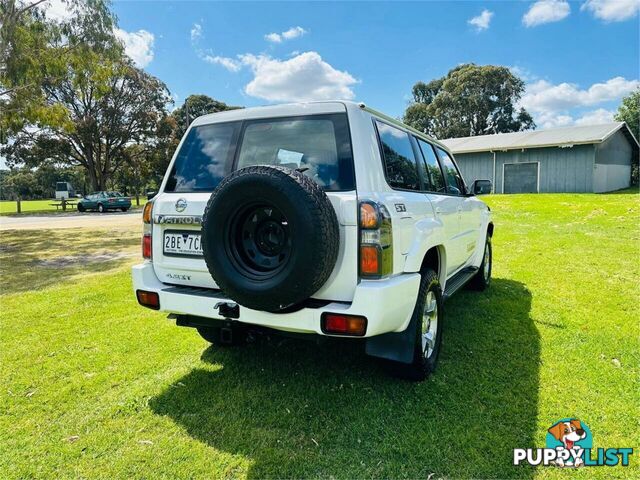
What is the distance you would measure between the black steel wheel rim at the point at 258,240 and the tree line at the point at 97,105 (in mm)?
10916

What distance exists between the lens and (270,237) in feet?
A: 8.39

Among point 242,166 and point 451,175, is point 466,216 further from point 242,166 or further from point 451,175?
point 242,166

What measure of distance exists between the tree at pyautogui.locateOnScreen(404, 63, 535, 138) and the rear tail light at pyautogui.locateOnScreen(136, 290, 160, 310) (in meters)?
47.1

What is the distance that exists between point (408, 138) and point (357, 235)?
1.54 metres

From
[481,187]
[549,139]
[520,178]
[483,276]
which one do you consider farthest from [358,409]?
[549,139]

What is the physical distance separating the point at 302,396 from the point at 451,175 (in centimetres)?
→ 308

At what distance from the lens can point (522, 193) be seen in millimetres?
23500

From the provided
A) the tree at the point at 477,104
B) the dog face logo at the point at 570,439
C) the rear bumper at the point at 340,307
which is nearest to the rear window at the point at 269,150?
the rear bumper at the point at 340,307

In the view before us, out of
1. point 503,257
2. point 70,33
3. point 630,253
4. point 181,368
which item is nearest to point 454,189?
point 181,368

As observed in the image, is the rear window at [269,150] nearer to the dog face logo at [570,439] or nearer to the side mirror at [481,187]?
the dog face logo at [570,439]

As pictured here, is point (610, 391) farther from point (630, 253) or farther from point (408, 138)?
point (630, 253)

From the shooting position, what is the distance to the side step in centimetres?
372

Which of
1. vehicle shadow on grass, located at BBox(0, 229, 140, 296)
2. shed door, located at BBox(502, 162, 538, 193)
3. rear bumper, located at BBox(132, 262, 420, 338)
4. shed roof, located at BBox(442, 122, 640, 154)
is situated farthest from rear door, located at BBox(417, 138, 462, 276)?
shed door, located at BBox(502, 162, 538, 193)

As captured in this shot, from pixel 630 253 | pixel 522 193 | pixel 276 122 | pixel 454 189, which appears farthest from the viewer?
pixel 522 193
